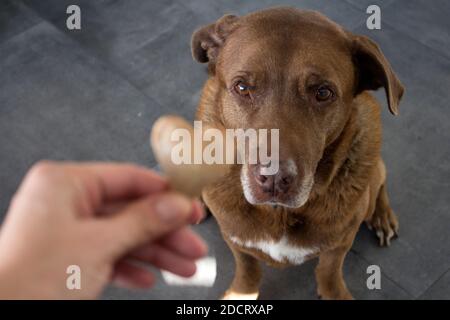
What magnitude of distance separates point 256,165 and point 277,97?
0.74 feet

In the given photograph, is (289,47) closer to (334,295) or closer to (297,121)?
(297,121)

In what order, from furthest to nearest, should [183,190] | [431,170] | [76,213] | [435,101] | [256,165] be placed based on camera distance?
1. [435,101]
2. [431,170]
3. [256,165]
4. [183,190]
5. [76,213]

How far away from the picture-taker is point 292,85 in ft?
6.13

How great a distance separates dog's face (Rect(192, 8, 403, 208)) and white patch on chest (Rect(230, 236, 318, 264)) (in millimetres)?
315

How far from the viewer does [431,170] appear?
298 centimetres

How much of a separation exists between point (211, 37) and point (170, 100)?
45.6 inches

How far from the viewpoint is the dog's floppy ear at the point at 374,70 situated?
1964 millimetres

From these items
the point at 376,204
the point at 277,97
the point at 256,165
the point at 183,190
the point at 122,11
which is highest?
the point at 183,190

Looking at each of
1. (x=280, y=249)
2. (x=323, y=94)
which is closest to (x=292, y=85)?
(x=323, y=94)

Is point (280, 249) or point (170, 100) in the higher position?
point (280, 249)

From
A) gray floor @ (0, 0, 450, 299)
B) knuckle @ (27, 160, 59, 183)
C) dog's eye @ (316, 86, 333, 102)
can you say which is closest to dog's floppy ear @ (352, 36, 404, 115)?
dog's eye @ (316, 86, 333, 102)
